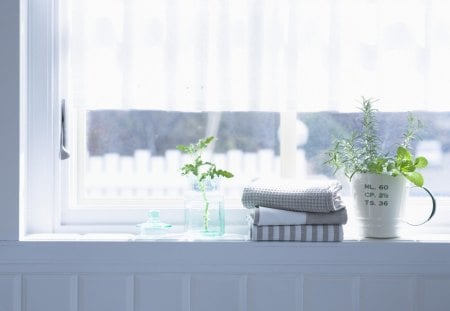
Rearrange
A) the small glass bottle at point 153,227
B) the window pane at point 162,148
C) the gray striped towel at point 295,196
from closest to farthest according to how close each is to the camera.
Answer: the gray striped towel at point 295,196
the small glass bottle at point 153,227
the window pane at point 162,148

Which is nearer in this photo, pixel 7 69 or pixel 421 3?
pixel 7 69

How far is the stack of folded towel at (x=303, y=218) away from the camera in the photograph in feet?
6.52

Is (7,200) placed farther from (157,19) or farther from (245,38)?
(245,38)

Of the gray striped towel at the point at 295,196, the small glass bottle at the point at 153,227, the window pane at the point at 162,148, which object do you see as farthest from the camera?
the window pane at the point at 162,148

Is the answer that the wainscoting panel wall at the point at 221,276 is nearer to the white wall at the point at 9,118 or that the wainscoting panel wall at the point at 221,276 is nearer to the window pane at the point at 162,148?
the white wall at the point at 9,118

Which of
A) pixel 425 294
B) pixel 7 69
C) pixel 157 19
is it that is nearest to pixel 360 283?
pixel 425 294

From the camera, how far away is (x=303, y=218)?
6.54ft

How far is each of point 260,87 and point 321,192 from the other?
16.2 inches

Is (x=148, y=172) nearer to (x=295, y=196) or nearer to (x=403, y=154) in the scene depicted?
(x=295, y=196)

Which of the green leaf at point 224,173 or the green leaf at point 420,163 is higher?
the green leaf at point 420,163

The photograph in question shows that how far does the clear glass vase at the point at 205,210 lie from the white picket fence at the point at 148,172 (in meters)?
0.14

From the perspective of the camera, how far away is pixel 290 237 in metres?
2.00

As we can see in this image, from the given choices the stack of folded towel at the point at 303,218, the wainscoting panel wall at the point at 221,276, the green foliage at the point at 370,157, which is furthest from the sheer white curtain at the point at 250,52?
the wainscoting panel wall at the point at 221,276

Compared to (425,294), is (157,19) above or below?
above
